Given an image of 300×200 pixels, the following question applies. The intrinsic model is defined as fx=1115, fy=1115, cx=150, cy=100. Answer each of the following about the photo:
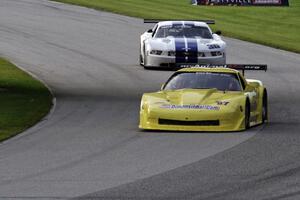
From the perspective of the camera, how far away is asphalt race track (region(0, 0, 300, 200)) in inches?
522

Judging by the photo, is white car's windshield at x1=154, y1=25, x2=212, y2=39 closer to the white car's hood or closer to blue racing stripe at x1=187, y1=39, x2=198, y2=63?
the white car's hood

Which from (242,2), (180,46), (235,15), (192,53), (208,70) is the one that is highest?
(208,70)

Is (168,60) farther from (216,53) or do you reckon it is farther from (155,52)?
→ (216,53)

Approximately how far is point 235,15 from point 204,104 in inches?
1303

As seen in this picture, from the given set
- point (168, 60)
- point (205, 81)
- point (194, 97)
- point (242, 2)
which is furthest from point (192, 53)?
point (242, 2)

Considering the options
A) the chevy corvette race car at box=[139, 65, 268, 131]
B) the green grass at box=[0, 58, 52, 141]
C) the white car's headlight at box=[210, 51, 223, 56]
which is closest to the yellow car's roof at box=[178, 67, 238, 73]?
the chevy corvette race car at box=[139, 65, 268, 131]

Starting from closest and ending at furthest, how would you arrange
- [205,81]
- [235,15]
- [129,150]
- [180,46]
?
[129,150] → [205,81] → [180,46] → [235,15]

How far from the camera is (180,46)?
31500mm

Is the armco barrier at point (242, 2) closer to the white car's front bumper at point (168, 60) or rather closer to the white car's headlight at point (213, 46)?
the white car's headlight at point (213, 46)

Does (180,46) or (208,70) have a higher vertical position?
(208,70)

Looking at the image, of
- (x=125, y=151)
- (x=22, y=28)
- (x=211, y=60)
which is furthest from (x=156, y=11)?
(x=125, y=151)

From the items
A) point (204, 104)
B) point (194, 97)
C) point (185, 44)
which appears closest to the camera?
point (204, 104)

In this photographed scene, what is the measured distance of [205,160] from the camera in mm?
15695

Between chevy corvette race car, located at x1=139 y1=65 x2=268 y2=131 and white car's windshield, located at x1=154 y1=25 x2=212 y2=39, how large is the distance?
11.9 meters
